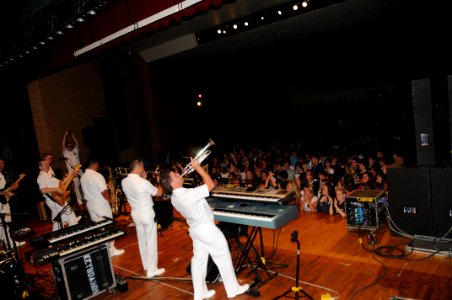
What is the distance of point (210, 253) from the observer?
357cm

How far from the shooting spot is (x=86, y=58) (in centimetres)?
611

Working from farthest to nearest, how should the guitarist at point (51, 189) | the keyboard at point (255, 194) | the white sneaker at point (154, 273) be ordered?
the guitarist at point (51, 189)
the white sneaker at point (154, 273)
the keyboard at point (255, 194)

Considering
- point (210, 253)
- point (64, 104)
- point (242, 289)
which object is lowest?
point (242, 289)

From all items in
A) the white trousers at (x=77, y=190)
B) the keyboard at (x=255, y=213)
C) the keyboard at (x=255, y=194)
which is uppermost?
the keyboard at (x=255, y=194)

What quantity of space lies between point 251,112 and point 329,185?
937 centimetres

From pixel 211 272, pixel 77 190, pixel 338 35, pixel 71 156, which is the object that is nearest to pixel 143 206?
pixel 211 272

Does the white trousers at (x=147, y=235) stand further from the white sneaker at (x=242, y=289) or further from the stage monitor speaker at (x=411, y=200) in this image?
the stage monitor speaker at (x=411, y=200)

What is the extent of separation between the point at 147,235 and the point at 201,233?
1.23 meters

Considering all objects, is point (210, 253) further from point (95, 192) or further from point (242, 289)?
point (95, 192)

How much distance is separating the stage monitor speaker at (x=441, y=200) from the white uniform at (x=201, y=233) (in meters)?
2.77

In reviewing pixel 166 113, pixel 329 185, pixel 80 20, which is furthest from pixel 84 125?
pixel 329 185

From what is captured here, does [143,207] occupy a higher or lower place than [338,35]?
lower

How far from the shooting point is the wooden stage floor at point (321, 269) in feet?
12.2

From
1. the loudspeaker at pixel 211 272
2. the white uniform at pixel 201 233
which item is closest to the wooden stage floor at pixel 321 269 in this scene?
the loudspeaker at pixel 211 272
